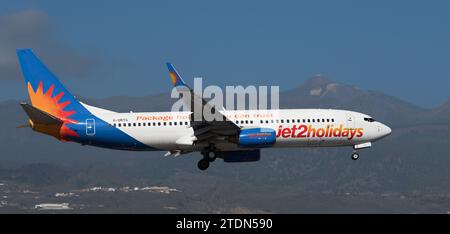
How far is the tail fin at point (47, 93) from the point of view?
7662cm

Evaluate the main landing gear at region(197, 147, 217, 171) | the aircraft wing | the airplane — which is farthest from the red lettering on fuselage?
the main landing gear at region(197, 147, 217, 171)

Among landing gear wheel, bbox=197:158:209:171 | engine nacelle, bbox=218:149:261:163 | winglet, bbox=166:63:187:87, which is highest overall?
winglet, bbox=166:63:187:87

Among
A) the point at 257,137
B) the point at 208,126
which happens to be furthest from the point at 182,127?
the point at 257,137

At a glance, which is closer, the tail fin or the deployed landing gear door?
the deployed landing gear door

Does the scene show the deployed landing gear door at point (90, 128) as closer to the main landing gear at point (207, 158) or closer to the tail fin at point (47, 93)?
the tail fin at point (47, 93)

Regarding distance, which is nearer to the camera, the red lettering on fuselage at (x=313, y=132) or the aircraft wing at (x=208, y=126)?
the aircraft wing at (x=208, y=126)

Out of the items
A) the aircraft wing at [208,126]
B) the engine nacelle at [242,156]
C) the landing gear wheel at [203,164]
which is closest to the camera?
the aircraft wing at [208,126]

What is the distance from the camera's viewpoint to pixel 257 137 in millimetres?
74500

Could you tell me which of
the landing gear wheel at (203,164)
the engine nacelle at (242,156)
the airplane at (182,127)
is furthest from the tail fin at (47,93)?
the engine nacelle at (242,156)

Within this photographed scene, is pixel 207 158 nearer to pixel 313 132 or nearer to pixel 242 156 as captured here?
pixel 242 156

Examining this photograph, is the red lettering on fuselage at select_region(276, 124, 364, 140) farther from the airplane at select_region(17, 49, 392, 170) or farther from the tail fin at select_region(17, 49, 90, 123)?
the tail fin at select_region(17, 49, 90, 123)

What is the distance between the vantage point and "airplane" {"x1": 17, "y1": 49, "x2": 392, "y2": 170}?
74812 mm

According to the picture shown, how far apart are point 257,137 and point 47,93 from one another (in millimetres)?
20994

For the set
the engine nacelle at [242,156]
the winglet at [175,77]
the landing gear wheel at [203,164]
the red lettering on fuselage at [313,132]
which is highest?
the winglet at [175,77]
